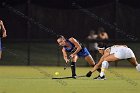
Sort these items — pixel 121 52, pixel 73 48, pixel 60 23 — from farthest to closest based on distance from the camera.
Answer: pixel 60 23, pixel 73 48, pixel 121 52

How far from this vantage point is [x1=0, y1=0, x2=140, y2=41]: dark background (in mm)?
29375

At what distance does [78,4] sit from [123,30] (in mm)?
3500

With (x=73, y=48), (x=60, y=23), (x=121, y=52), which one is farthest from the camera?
(x=60, y=23)

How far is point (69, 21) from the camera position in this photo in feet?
98.2

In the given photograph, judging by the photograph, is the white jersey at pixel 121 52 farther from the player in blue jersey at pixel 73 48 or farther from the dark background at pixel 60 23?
the dark background at pixel 60 23

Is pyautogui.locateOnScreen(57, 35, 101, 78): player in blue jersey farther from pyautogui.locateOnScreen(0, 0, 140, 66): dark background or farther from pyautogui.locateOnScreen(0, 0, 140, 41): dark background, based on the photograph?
pyautogui.locateOnScreen(0, 0, 140, 41): dark background

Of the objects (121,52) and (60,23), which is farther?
(60,23)

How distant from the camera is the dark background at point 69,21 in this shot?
29.4m

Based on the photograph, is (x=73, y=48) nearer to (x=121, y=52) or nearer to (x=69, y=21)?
(x=121, y=52)

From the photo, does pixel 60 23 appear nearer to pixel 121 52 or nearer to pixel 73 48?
pixel 73 48

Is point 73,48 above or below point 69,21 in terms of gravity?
below

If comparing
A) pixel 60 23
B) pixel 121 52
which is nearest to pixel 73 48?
pixel 121 52

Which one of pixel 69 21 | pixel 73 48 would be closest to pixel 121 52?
pixel 73 48

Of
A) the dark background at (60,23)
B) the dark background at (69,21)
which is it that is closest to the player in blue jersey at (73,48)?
the dark background at (60,23)
